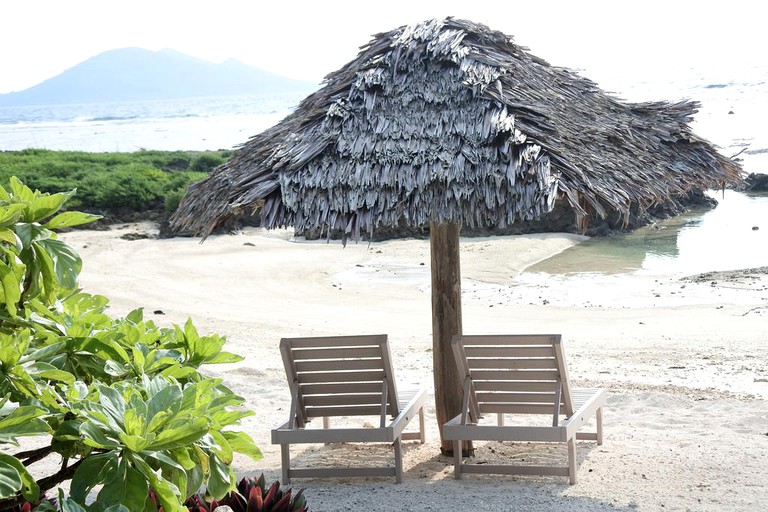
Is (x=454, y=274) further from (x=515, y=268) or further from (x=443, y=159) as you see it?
(x=515, y=268)

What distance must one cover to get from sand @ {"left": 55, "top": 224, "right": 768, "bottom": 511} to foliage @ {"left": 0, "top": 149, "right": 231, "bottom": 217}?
1.74m

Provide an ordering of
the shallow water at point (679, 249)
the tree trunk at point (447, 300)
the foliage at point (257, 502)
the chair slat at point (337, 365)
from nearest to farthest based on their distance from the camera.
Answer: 1. the foliage at point (257, 502)
2. the chair slat at point (337, 365)
3. the tree trunk at point (447, 300)
4. the shallow water at point (679, 249)

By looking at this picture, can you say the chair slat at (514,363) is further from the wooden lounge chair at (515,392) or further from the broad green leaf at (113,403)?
the broad green leaf at (113,403)

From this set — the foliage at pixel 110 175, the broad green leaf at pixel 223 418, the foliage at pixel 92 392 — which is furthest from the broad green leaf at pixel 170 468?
the foliage at pixel 110 175

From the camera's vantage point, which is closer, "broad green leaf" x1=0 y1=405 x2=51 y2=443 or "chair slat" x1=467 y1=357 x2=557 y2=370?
"broad green leaf" x1=0 y1=405 x2=51 y2=443

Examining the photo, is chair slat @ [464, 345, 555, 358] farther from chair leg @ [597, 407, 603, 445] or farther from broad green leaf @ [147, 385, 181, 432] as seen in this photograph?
broad green leaf @ [147, 385, 181, 432]

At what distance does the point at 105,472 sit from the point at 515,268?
1618 cm

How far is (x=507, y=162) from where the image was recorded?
5.36 meters

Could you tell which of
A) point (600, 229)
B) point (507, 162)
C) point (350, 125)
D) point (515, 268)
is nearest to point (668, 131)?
point (507, 162)

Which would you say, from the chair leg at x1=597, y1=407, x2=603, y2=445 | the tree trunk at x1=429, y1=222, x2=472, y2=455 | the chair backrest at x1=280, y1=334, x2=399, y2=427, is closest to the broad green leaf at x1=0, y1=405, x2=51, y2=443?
the chair backrest at x1=280, y1=334, x2=399, y2=427

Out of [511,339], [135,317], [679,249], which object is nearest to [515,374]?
[511,339]

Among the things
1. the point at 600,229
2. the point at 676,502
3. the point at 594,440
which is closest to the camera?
the point at 676,502

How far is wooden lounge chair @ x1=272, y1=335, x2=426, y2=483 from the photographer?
17.9 feet

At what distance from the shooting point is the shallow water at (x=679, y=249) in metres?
18.1
